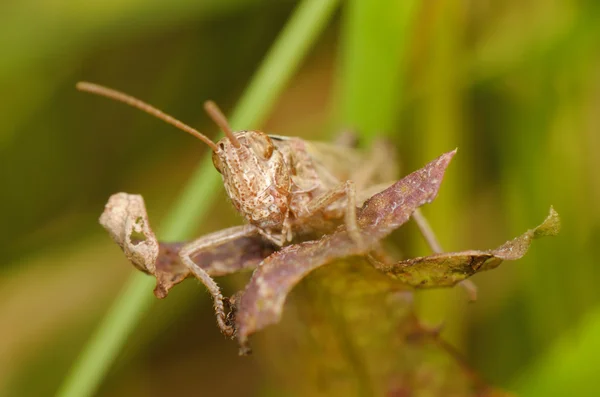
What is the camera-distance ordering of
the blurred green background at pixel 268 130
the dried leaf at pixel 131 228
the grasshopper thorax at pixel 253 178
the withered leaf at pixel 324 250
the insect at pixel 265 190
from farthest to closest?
the blurred green background at pixel 268 130 → the grasshopper thorax at pixel 253 178 → the insect at pixel 265 190 → the dried leaf at pixel 131 228 → the withered leaf at pixel 324 250

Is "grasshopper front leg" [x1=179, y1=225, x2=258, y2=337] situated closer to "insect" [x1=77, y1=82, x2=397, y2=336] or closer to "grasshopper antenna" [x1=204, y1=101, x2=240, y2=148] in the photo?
"insect" [x1=77, y1=82, x2=397, y2=336]

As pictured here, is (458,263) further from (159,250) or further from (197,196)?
(197,196)

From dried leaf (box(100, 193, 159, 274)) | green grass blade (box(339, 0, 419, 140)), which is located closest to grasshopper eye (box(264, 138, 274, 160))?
dried leaf (box(100, 193, 159, 274))

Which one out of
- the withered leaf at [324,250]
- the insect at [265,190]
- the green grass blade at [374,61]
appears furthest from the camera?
the green grass blade at [374,61]

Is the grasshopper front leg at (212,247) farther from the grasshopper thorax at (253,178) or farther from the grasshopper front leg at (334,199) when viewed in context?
the grasshopper front leg at (334,199)

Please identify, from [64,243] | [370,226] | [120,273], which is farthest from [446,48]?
[64,243]

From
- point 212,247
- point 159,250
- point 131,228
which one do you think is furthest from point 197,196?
point 131,228

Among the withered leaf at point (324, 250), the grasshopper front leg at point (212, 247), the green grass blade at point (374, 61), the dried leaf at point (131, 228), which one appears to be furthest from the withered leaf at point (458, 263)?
the green grass blade at point (374, 61)

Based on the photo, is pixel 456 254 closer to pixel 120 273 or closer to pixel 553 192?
pixel 553 192
